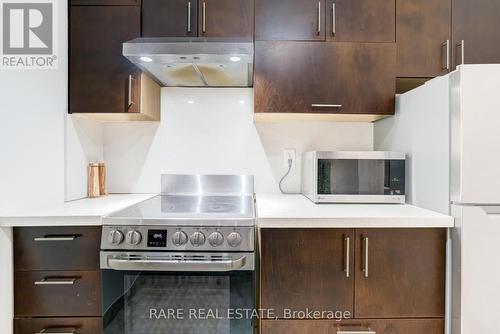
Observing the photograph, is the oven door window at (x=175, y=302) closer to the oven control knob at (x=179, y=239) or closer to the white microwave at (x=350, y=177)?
the oven control knob at (x=179, y=239)

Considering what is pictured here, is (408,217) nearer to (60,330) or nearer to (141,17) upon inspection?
(60,330)

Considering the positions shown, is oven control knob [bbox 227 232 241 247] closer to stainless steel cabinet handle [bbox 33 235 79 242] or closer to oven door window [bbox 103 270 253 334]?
oven door window [bbox 103 270 253 334]

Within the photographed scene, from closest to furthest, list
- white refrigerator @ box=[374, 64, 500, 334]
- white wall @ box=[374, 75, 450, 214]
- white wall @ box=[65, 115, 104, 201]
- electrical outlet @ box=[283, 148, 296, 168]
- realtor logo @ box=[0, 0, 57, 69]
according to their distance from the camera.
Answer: white refrigerator @ box=[374, 64, 500, 334] < white wall @ box=[374, 75, 450, 214] < realtor logo @ box=[0, 0, 57, 69] < white wall @ box=[65, 115, 104, 201] < electrical outlet @ box=[283, 148, 296, 168]

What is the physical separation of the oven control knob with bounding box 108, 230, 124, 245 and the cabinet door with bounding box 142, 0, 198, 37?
1.03 m

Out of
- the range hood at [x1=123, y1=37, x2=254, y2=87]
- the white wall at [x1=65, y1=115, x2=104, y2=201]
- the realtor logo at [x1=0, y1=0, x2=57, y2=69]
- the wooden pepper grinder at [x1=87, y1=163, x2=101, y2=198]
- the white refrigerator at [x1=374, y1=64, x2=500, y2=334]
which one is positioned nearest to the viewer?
the white refrigerator at [x1=374, y1=64, x2=500, y2=334]

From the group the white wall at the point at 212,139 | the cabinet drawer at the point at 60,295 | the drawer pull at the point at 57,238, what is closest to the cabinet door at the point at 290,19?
the white wall at the point at 212,139

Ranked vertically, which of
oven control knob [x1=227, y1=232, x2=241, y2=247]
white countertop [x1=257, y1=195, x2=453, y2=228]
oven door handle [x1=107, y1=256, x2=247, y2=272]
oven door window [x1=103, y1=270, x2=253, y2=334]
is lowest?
oven door window [x1=103, y1=270, x2=253, y2=334]

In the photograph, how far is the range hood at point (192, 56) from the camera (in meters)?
1.44

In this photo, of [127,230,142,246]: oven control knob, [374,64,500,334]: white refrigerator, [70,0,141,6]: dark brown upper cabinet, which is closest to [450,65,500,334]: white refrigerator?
[374,64,500,334]: white refrigerator

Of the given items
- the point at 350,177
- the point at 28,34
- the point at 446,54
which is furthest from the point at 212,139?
the point at 446,54

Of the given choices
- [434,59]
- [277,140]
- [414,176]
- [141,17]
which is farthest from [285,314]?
[141,17]

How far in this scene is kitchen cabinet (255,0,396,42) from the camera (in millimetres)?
1659

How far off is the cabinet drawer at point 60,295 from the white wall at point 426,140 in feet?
→ 4.82

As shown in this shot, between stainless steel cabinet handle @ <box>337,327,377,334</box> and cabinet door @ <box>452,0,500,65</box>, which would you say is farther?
cabinet door @ <box>452,0,500,65</box>
